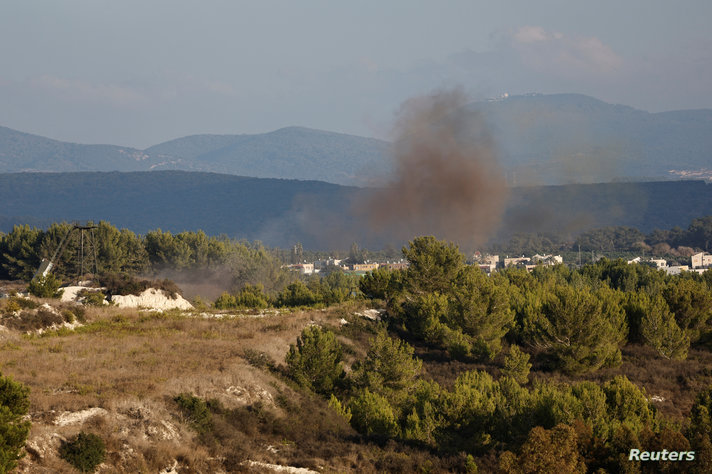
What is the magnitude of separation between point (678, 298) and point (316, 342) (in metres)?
34.2

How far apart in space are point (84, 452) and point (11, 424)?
2.98 meters

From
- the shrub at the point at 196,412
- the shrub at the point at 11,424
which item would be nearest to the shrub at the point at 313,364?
the shrub at the point at 196,412

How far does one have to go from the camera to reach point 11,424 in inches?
672

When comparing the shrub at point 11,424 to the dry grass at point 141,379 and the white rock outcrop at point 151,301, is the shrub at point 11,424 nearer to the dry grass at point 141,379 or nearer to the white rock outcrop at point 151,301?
the dry grass at point 141,379

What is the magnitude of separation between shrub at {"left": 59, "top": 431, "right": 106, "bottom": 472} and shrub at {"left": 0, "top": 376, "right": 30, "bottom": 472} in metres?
1.68

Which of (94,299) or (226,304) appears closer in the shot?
(94,299)

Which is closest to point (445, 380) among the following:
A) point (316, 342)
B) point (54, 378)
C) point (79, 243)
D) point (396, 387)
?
point (396, 387)

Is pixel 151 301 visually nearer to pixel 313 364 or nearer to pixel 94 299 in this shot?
pixel 94 299

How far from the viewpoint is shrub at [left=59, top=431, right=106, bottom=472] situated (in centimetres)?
1939

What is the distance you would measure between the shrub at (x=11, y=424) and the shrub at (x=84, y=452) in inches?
66.1

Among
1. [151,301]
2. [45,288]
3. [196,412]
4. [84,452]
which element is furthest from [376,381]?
[151,301]

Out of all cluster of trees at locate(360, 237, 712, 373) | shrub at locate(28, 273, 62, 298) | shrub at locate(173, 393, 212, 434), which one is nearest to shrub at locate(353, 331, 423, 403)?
shrub at locate(173, 393, 212, 434)

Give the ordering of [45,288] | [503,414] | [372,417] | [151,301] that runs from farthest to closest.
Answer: [151,301] < [45,288] < [372,417] < [503,414]

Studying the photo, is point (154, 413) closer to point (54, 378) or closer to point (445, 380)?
point (54, 378)
